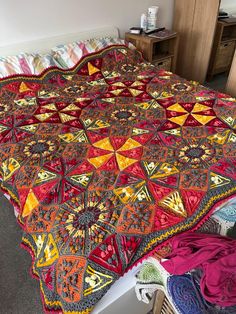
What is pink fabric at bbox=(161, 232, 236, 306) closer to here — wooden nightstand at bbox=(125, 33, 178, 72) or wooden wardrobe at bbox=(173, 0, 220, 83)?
wooden nightstand at bbox=(125, 33, 178, 72)

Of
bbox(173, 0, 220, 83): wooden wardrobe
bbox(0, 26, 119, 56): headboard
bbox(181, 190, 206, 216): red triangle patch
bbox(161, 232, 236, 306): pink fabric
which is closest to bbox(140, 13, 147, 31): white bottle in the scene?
bbox(0, 26, 119, 56): headboard

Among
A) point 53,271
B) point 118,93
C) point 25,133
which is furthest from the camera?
point 118,93

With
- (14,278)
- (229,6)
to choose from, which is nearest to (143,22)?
(229,6)

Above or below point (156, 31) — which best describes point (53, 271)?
below

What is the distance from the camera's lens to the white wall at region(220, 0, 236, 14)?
333 centimetres

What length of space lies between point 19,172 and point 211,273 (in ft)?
3.44

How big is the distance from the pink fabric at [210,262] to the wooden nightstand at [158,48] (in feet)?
7.57

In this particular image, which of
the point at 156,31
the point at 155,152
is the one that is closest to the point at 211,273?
the point at 155,152

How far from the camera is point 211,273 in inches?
35.3

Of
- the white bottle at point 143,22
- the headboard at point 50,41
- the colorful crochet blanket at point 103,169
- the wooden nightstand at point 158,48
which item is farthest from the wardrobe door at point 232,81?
the headboard at point 50,41

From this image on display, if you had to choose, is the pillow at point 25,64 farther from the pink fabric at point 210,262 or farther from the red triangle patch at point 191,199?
the pink fabric at point 210,262

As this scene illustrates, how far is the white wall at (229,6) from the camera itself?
3.33m

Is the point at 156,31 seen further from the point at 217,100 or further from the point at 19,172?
the point at 19,172

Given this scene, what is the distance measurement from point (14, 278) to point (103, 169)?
0.84 m
